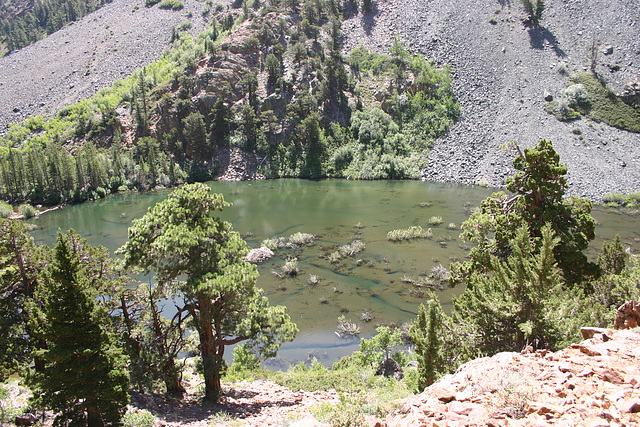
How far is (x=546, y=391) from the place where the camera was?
623 centimetres

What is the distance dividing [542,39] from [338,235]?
80961mm

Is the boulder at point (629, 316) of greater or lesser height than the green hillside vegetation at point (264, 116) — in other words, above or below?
below

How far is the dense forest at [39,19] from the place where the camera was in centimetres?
14400

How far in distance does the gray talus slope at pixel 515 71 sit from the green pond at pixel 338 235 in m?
12.1

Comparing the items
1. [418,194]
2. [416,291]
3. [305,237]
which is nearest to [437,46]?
[418,194]

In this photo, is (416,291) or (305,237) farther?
(305,237)

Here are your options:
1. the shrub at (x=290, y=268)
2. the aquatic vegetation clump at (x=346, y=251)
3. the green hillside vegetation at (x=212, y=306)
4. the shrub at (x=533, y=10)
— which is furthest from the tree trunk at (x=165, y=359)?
the shrub at (x=533, y=10)

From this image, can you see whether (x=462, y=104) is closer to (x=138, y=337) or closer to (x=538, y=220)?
(x=538, y=220)

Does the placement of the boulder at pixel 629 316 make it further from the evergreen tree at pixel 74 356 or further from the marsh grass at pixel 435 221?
the marsh grass at pixel 435 221

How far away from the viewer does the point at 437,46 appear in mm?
93688

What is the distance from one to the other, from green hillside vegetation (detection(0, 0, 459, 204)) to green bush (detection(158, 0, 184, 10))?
53963 millimetres

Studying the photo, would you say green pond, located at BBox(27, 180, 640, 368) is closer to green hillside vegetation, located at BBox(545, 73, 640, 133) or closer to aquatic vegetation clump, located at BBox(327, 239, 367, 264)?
aquatic vegetation clump, located at BBox(327, 239, 367, 264)

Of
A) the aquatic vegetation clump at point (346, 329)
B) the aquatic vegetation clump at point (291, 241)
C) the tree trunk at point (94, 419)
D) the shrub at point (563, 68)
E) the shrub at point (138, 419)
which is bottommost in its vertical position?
the aquatic vegetation clump at point (346, 329)

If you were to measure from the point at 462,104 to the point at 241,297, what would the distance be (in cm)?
8295
